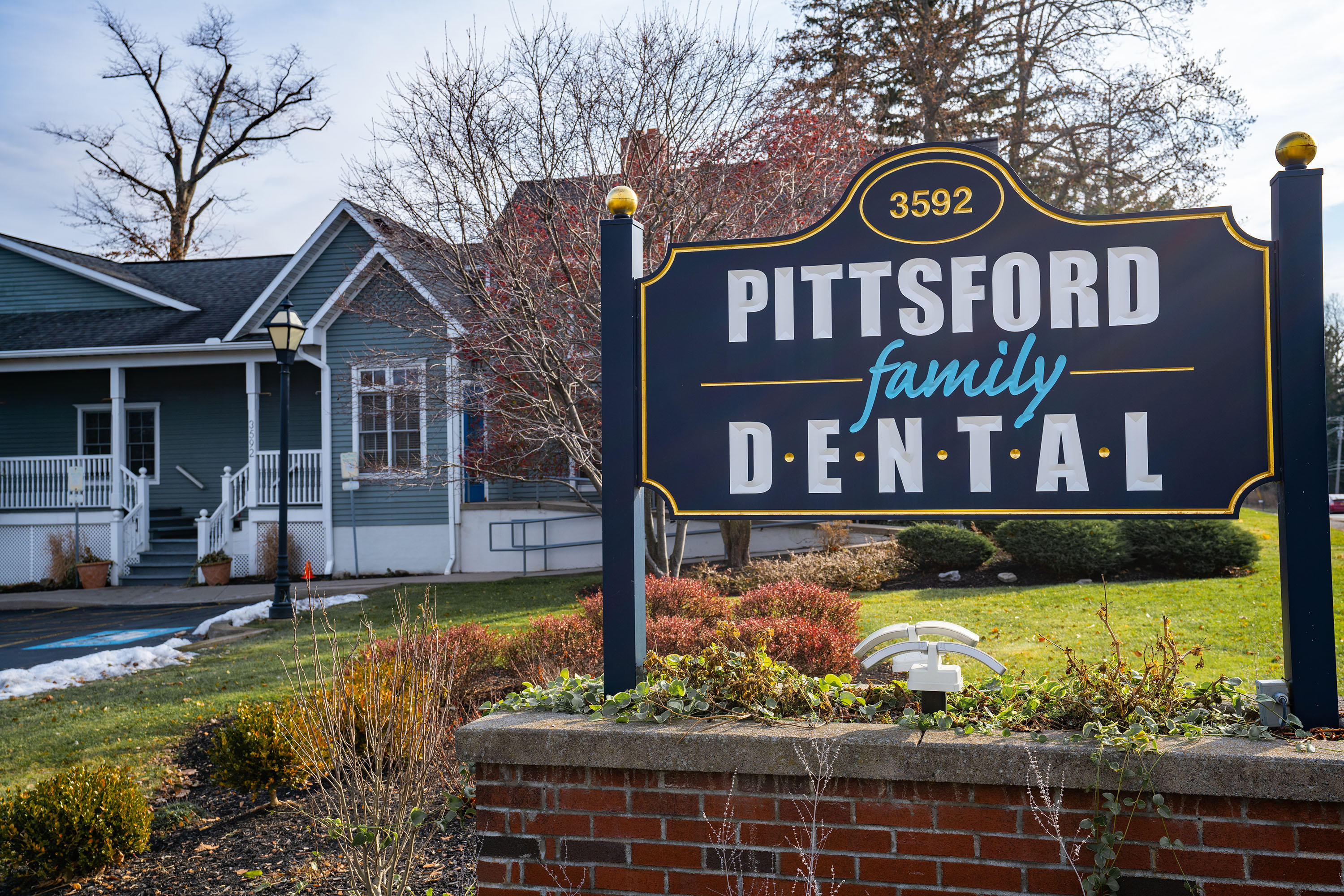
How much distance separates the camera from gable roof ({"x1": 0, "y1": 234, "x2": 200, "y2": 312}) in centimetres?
1942

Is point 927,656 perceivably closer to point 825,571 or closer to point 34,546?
point 825,571

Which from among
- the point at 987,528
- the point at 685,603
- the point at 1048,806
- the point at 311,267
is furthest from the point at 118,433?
the point at 1048,806

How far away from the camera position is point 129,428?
63.8ft

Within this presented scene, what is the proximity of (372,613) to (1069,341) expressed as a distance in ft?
34.1

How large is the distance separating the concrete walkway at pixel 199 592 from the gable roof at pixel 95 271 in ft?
21.5

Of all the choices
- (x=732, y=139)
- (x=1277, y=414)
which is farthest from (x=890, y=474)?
(x=732, y=139)

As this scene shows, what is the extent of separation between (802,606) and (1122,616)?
11.8ft

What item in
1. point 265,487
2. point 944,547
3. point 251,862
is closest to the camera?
point 251,862

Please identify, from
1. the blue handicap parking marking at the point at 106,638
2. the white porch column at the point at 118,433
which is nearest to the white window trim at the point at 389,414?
the blue handicap parking marking at the point at 106,638

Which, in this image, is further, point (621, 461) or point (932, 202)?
point (621, 461)

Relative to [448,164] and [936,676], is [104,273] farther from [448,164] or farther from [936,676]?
[936,676]

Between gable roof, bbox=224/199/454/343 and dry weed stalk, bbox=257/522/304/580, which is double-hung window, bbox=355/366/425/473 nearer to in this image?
gable roof, bbox=224/199/454/343

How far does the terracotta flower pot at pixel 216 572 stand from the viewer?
1597 centimetres

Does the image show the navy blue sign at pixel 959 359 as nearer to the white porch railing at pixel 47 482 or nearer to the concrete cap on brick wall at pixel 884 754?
the concrete cap on brick wall at pixel 884 754
